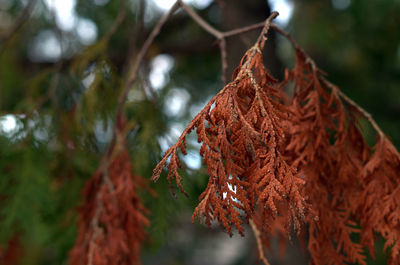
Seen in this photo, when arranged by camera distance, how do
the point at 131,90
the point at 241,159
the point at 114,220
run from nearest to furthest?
1. the point at 241,159
2. the point at 114,220
3. the point at 131,90

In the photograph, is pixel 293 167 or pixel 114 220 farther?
pixel 114 220

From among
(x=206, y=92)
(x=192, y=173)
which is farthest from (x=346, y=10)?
(x=192, y=173)

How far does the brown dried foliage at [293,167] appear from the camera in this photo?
0.68m

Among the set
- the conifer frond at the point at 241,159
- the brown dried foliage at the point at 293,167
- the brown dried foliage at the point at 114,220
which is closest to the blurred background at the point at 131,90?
the brown dried foliage at the point at 114,220

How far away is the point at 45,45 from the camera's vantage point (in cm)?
374

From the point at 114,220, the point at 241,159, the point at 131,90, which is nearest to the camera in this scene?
the point at 241,159

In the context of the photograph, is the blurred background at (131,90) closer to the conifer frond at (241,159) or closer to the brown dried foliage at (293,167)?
the brown dried foliage at (293,167)

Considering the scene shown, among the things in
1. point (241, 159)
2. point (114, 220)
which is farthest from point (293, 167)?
point (114, 220)

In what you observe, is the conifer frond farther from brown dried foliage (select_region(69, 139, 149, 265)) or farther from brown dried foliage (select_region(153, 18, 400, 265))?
brown dried foliage (select_region(69, 139, 149, 265))

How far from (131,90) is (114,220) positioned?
121 cm

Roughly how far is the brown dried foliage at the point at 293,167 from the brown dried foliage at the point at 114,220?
0.36m

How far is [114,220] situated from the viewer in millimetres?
1104

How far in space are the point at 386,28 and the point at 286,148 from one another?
233cm

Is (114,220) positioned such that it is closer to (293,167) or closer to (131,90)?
(293,167)
